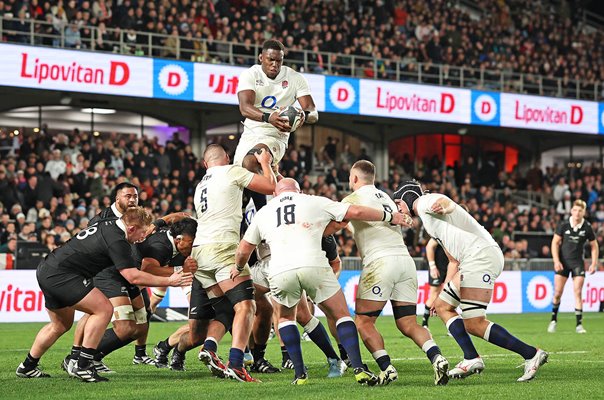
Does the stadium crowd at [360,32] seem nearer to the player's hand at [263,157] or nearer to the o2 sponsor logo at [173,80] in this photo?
the o2 sponsor logo at [173,80]

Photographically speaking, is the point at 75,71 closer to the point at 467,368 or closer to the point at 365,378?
the point at 467,368

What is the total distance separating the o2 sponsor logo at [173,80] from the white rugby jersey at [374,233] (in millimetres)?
18029

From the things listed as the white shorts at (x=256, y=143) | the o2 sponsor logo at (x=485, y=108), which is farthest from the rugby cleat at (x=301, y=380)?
the o2 sponsor logo at (x=485, y=108)

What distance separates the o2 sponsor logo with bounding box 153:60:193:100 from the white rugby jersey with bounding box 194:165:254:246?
55.9 feet

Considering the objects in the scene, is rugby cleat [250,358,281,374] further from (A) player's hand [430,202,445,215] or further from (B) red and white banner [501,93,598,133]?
(B) red and white banner [501,93,598,133]

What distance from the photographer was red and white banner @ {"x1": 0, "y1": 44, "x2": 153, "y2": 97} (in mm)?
25484

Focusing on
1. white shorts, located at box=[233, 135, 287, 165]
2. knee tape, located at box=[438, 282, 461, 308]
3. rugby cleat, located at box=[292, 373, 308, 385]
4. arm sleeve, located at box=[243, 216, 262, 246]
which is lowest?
rugby cleat, located at box=[292, 373, 308, 385]

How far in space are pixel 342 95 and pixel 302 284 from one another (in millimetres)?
21573

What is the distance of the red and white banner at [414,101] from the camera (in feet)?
105

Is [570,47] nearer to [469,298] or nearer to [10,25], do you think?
[10,25]

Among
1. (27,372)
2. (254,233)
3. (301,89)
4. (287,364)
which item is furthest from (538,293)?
(27,372)

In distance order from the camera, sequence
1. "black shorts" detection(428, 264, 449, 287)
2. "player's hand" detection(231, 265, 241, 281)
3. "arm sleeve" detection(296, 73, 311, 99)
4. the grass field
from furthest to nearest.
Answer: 1. "black shorts" detection(428, 264, 449, 287)
2. "arm sleeve" detection(296, 73, 311, 99)
3. "player's hand" detection(231, 265, 241, 281)
4. the grass field

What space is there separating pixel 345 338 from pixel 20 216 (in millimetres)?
14988

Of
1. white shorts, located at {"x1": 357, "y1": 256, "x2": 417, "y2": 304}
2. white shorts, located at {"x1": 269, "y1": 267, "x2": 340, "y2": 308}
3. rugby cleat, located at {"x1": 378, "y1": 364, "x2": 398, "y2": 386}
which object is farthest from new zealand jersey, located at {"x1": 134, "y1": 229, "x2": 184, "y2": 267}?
rugby cleat, located at {"x1": 378, "y1": 364, "x2": 398, "y2": 386}
